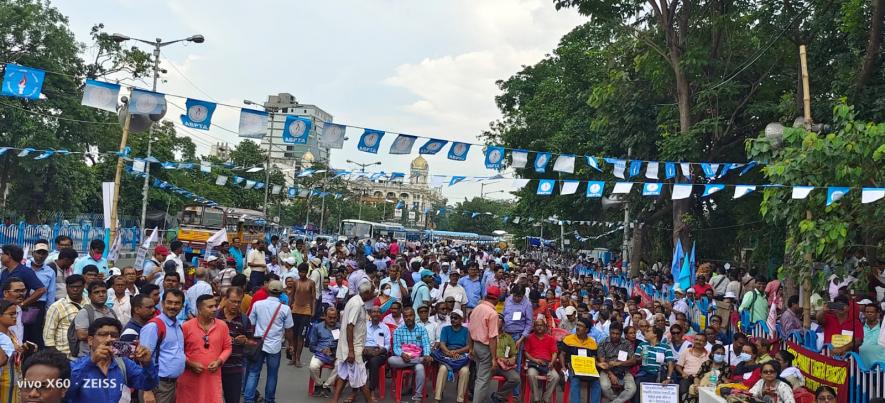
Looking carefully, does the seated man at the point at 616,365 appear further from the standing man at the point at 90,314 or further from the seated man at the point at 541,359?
the standing man at the point at 90,314

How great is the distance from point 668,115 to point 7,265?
16.8 m

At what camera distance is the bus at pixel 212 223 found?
2933 centimetres

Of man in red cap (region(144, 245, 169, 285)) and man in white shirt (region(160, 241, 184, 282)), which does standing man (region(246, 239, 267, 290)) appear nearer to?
man in white shirt (region(160, 241, 184, 282))

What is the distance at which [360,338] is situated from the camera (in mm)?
8922

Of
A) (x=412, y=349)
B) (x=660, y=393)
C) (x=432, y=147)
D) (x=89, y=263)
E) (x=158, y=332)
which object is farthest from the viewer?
(x=432, y=147)

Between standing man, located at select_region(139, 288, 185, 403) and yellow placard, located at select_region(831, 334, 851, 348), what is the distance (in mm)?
7938

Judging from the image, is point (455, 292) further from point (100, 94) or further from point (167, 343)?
point (167, 343)

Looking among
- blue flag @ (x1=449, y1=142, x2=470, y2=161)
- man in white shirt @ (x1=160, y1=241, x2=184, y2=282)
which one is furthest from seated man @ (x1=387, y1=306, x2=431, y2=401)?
blue flag @ (x1=449, y1=142, x2=470, y2=161)

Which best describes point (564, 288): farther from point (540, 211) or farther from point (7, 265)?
point (540, 211)

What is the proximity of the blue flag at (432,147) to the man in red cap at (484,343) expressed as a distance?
20.8 feet

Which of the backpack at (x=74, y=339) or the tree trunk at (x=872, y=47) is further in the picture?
the tree trunk at (x=872, y=47)

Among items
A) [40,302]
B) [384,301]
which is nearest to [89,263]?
[40,302]

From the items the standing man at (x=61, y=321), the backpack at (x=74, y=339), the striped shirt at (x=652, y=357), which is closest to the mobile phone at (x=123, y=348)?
the backpack at (x=74, y=339)

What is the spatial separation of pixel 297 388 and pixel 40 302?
3482mm
